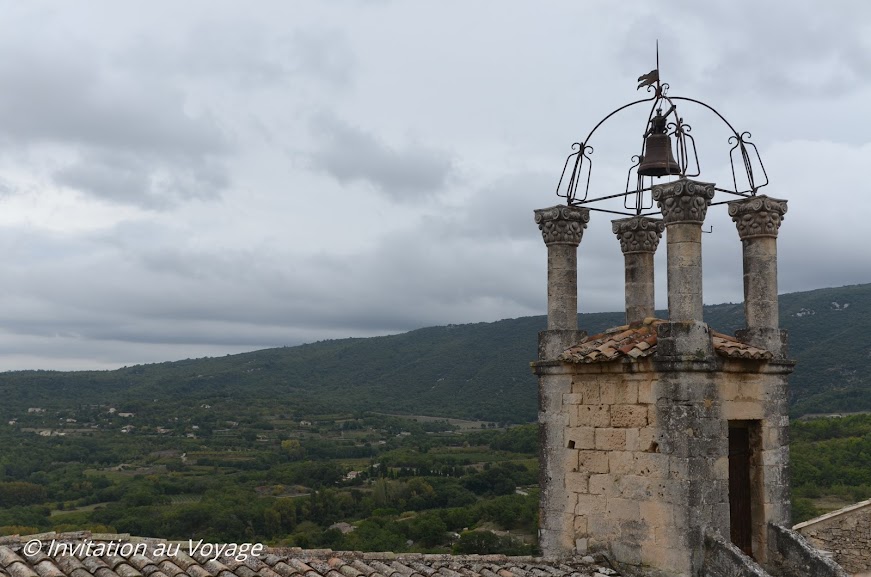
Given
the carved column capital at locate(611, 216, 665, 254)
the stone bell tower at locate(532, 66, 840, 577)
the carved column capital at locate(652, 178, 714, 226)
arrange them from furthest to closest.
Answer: the carved column capital at locate(611, 216, 665, 254) → the carved column capital at locate(652, 178, 714, 226) → the stone bell tower at locate(532, 66, 840, 577)

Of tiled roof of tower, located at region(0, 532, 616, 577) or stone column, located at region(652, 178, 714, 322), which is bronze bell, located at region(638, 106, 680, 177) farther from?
tiled roof of tower, located at region(0, 532, 616, 577)

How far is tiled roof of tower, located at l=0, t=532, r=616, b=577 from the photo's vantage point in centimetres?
611

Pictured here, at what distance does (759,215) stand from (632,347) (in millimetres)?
2318

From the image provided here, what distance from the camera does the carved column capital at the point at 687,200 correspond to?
8227 millimetres

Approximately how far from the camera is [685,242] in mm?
8297

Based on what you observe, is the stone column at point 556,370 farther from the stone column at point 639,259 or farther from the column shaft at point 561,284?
the stone column at point 639,259

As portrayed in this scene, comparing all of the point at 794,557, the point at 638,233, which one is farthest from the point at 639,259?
the point at 794,557

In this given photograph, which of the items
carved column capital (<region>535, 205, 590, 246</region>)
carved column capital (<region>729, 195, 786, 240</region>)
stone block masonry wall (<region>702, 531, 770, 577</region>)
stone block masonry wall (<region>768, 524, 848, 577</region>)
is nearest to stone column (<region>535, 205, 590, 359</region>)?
Result: carved column capital (<region>535, 205, 590, 246</region>)

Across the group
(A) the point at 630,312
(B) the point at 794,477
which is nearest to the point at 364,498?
(B) the point at 794,477

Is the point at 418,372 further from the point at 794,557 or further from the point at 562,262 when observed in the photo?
the point at 794,557

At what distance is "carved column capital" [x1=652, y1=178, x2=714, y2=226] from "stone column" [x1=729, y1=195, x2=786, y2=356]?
113 centimetres

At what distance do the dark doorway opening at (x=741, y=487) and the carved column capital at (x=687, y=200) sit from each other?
7.82ft

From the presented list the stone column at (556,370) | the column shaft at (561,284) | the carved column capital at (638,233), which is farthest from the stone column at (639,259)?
the column shaft at (561,284)

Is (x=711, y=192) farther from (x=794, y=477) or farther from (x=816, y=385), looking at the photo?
(x=816, y=385)
